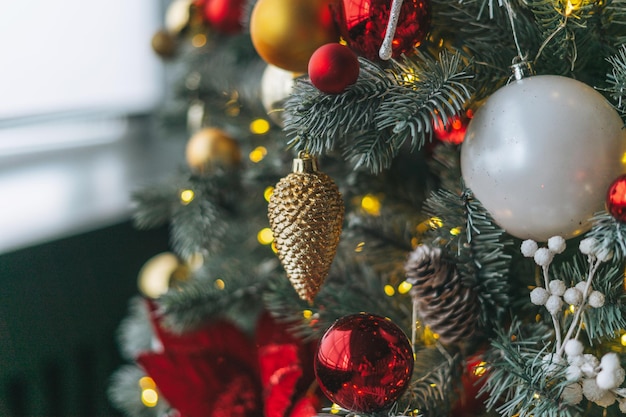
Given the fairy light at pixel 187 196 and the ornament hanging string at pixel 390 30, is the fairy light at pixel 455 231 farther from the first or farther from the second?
the fairy light at pixel 187 196

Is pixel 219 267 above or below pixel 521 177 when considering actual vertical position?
Answer: below

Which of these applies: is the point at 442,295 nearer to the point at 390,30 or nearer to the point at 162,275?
the point at 390,30

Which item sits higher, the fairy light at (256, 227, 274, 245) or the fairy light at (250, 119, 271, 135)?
the fairy light at (250, 119, 271, 135)

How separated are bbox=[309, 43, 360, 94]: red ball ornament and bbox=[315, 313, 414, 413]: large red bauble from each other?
16 centimetres

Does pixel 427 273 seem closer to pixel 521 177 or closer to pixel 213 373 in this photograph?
pixel 521 177

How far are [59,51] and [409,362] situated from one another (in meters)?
0.91

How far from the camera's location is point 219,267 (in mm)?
749

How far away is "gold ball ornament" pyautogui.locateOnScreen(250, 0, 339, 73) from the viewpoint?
0.48 meters

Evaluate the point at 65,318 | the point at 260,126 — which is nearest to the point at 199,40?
the point at 260,126

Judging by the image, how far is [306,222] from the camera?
434 mm

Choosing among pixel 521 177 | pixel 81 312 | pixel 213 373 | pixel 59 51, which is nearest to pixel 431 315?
pixel 521 177

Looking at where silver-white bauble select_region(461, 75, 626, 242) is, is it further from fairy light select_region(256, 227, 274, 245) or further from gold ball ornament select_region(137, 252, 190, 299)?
gold ball ornament select_region(137, 252, 190, 299)

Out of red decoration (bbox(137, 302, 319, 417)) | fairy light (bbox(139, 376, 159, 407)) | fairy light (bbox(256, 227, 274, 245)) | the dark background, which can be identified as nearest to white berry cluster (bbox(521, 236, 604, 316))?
red decoration (bbox(137, 302, 319, 417))

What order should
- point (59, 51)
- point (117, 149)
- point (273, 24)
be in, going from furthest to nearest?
1. point (117, 149)
2. point (59, 51)
3. point (273, 24)
